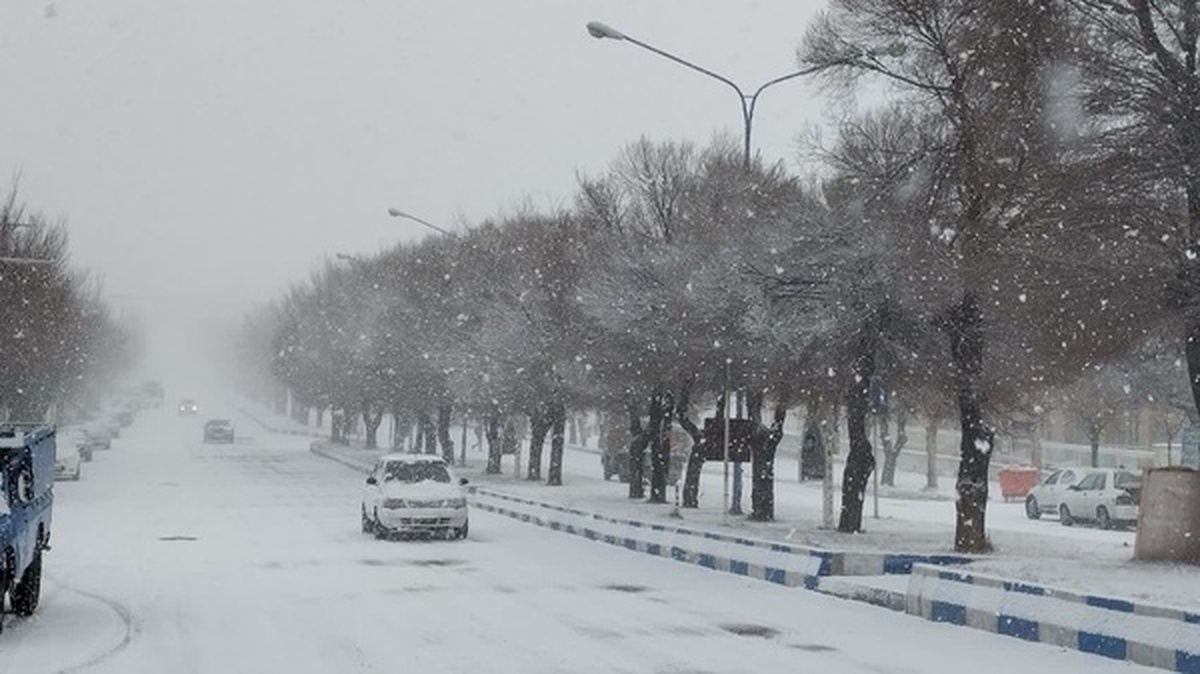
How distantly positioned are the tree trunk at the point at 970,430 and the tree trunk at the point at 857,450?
2.12 m

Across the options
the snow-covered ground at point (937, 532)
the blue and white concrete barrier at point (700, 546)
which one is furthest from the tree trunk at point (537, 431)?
the blue and white concrete barrier at point (700, 546)

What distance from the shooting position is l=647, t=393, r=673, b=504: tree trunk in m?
38.3

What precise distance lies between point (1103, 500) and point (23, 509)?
1113 inches

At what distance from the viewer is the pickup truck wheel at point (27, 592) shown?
1609cm

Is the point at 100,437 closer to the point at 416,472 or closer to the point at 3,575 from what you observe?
the point at 416,472

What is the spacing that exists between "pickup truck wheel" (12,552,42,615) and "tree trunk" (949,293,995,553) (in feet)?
46.0

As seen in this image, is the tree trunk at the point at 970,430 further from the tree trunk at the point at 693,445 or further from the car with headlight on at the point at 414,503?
the car with headlight on at the point at 414,503

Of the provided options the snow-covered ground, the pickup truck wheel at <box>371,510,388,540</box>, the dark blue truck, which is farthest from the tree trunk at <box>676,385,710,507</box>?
the dark blue truck

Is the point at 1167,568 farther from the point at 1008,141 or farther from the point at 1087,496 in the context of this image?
the point at 1087,496

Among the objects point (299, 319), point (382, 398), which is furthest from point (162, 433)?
point (382, 398)

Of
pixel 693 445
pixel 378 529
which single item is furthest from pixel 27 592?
pixel 693 445

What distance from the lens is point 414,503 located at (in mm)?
28312

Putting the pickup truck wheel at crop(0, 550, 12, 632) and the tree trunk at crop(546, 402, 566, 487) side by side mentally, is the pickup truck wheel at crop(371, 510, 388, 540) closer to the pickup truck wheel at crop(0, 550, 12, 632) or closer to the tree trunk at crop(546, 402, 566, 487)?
the pickup truck wheel at crop(0, 550, 12, 632)

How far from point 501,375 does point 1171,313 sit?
90.5 ft
